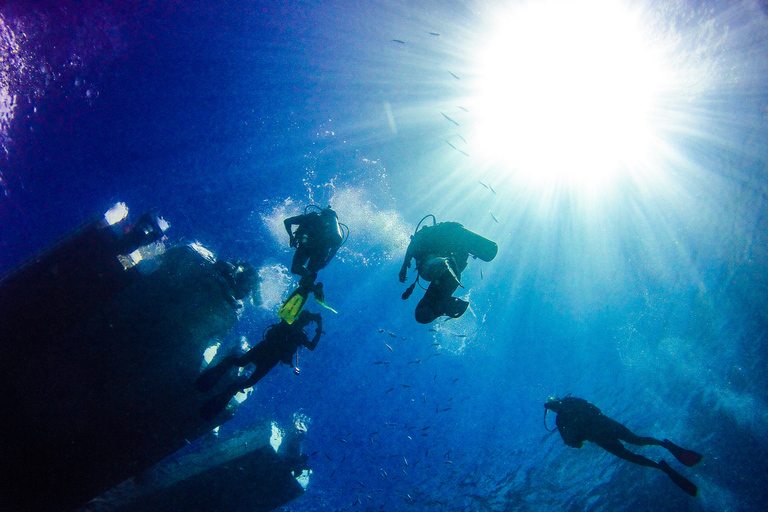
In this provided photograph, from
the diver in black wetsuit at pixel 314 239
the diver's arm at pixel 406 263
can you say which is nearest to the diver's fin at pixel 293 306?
the diver in black wetsuit at pixel 314 239

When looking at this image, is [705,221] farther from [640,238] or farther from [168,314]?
[168,314]

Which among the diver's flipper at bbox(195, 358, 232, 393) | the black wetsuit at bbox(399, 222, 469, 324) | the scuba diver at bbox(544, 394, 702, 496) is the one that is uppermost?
the diver's flipper at bbox(195, 358, 232, 393)

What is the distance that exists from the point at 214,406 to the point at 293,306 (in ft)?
8.96

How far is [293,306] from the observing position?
462 cm

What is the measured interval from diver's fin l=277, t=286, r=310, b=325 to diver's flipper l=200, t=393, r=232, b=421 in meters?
2.26

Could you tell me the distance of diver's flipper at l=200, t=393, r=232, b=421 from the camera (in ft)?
17.1

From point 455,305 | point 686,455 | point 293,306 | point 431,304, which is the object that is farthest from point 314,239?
point 686,455

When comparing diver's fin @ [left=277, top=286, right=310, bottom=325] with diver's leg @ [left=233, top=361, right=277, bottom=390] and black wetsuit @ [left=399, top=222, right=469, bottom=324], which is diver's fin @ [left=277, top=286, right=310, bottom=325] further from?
diver's leg @ [left=233, top=361, right=277, bottom=390]

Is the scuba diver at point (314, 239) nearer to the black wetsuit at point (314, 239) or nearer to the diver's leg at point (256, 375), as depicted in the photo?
the black wetsuit at point (314, 239)

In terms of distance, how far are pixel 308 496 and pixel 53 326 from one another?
1029 inches

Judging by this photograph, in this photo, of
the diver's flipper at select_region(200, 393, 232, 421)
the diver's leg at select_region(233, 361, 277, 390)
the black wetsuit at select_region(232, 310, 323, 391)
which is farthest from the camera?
the black wetsuit at select_region(232, 310, 323, 391)

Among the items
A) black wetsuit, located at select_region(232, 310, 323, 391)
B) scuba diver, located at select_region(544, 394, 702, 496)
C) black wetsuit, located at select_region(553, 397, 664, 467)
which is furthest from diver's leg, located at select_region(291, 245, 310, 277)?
black wetsuit, located at select_region(553, 397, 664, 467)

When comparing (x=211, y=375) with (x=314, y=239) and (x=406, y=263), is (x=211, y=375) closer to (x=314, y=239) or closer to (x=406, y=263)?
(x=314, y=239)

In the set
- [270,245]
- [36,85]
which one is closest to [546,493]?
[270,245]
